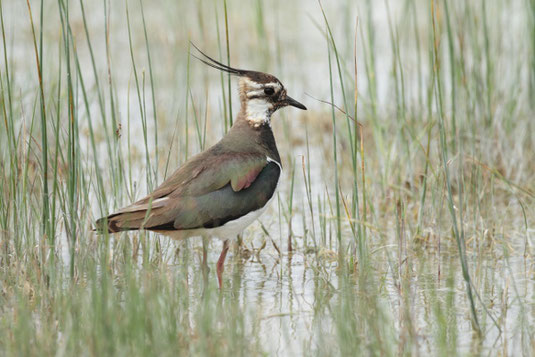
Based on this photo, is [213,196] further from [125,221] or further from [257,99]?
[257,99]

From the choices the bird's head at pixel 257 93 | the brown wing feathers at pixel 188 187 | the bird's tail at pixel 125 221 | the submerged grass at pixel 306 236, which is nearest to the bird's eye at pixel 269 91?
the bird's head at pixel 257 93

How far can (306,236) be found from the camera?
5.19 m

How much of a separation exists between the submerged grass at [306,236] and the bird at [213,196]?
15 centimetres

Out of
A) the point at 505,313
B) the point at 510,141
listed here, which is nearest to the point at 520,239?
the point at 510,141

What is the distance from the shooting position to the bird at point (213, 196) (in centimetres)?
448

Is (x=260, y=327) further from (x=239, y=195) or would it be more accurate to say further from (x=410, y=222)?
(x=410, y=222)

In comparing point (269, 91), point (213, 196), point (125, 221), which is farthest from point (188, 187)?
point (269, 91)

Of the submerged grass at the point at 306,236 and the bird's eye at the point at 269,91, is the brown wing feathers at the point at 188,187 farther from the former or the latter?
the bird's eye at the point at 269,91

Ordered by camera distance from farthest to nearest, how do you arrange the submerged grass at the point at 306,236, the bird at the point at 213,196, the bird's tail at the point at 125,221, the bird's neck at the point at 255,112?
the bird's neck at the point at 255,112, the bird at the point at 213,196, the bird's tail at the point at 125,221, the submerged grass at the point at 306,236

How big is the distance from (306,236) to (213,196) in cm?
79

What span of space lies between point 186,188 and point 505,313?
164cm

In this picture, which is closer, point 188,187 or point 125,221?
point 125,221

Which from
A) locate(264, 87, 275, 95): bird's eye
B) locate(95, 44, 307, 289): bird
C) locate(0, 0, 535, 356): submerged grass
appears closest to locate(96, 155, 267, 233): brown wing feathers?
locate(95, 44, 307, 289): bird

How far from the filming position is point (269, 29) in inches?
385
